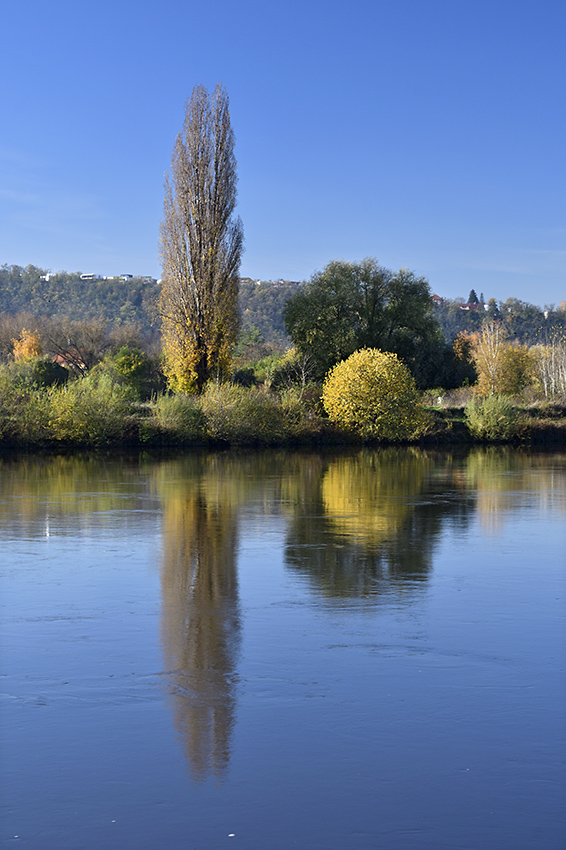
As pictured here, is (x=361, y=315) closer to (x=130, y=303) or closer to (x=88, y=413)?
(x=88, y=413)

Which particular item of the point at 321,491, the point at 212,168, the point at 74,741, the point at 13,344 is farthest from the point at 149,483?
the point at 13,344

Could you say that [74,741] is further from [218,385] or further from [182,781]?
[218,385]

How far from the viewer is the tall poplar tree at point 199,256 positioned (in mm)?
39969

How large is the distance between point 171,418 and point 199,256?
9078 mm

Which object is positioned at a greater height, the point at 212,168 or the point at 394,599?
the point at 212,168

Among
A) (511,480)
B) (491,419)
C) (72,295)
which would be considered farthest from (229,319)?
(72,295)

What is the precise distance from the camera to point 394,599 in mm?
8773

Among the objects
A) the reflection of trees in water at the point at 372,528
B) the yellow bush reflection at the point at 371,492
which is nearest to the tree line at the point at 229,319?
the yellow bush reflection at the point at 371,492

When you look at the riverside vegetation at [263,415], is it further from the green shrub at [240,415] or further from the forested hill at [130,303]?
the forested hill at [130,303]

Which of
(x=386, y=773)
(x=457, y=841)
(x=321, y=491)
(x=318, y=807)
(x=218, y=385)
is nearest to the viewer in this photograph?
(x=457, y=841)

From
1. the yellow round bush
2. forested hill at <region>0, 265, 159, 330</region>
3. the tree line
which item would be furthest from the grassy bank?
forested hill at <region>0, 265, 159, 330</region>

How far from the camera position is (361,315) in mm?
51906

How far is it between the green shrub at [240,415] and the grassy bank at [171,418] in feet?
0.13

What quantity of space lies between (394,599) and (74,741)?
4294mm
